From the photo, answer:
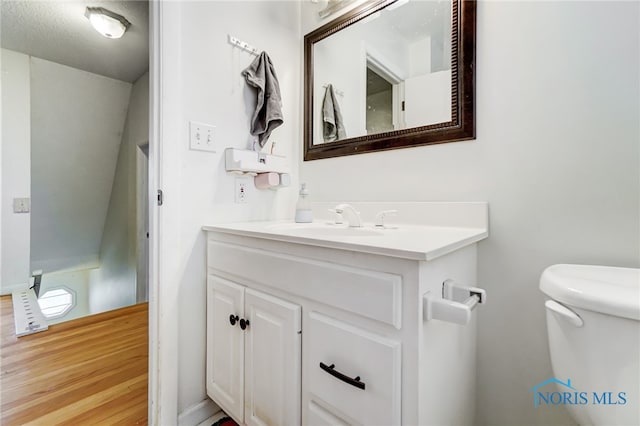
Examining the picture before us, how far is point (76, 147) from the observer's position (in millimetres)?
2811

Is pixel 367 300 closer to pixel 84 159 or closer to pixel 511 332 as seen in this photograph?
pixel 511 332

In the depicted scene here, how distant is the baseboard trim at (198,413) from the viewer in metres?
1.08

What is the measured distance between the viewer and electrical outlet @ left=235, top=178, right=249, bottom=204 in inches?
50.4

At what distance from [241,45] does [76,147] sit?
8.77 feet

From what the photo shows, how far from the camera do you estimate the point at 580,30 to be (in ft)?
2.72

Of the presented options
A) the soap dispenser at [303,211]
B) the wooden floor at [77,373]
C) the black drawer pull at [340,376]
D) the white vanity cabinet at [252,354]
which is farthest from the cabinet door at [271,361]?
the wooden floor at [77,373]

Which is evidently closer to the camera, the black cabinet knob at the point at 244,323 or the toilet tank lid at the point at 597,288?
the toilet tank lid at the point at 597,288

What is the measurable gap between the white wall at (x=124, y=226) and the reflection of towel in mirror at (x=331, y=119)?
2040 millimetres

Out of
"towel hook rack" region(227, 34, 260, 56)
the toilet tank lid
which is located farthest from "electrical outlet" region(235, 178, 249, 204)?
the toilet tank lid

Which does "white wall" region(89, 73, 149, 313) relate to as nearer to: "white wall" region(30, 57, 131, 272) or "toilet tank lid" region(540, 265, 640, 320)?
"white wall" region(30, 57, 131, 272)

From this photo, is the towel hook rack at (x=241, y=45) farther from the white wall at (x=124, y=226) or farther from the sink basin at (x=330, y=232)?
the white wall at (x=124, y=226)

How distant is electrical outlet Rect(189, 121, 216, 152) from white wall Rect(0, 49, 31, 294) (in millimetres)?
2522

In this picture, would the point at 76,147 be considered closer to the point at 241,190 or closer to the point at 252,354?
the point at 241,190

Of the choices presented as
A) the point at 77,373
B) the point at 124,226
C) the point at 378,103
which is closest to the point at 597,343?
the point at 378,103
